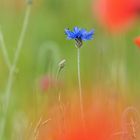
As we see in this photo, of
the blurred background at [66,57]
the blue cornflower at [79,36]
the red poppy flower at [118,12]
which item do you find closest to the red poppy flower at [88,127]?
the blurred background at [66,57]

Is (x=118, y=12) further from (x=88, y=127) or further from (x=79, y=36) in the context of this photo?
(x=88, y=127)

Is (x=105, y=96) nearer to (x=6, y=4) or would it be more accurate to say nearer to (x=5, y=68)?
(x=5, y=68)

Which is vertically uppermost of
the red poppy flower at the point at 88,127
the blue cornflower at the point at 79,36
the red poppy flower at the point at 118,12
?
the red poppy flower at the point at 118,12

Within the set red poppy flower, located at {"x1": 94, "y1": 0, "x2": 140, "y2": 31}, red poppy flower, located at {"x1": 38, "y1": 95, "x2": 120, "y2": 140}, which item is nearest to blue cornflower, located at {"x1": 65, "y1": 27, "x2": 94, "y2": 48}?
red poppy flower, located at {"x1": 38, "y1": 95, "x2": 120, "y2": 140}

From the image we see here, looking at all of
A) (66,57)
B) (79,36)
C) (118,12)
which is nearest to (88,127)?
(79,36)

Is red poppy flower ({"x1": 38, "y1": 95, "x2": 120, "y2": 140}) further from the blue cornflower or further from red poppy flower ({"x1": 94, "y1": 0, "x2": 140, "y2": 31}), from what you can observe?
red poppy flower ({"x1": 94, "y1": 0, "x2": 140, "y2": 31})

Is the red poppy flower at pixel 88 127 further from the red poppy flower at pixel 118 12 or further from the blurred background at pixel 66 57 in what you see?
the red poppy flower at pixel 118 12

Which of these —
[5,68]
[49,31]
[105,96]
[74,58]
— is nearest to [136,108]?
[105,96]
